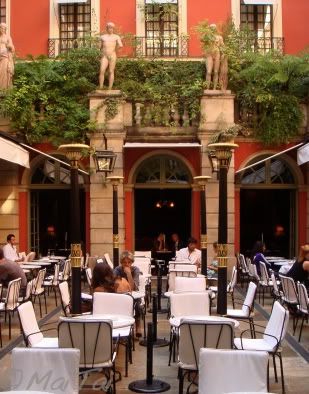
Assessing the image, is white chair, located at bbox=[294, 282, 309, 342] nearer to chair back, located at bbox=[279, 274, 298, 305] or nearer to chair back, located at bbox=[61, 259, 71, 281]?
chair back, located at bbox=[279, 274, 298, 305]

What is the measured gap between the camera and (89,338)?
616cm

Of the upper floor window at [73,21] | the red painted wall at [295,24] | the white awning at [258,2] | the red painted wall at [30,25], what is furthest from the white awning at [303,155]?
the red painted wall at [30,25]

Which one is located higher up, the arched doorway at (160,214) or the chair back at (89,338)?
the arched doorway at (160,214)

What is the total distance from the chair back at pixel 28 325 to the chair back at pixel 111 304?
0.95 meters

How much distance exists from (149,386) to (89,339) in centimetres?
108

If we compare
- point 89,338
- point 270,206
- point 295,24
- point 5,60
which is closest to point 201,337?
point 89,338

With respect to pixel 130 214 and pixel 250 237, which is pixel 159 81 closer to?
pixel 130 214

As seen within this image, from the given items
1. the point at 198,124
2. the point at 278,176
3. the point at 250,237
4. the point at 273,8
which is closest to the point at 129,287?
the point at 198,124

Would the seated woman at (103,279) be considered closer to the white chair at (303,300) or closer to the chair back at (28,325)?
the chair back at (28,325)

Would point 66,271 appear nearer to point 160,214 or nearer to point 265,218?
point 160,214

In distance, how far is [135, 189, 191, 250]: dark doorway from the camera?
22594 mm

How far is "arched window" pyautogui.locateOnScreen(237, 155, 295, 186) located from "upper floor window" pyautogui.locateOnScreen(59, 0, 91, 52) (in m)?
7.20

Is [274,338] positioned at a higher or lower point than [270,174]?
lower

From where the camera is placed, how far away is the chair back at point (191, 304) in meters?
7.83
